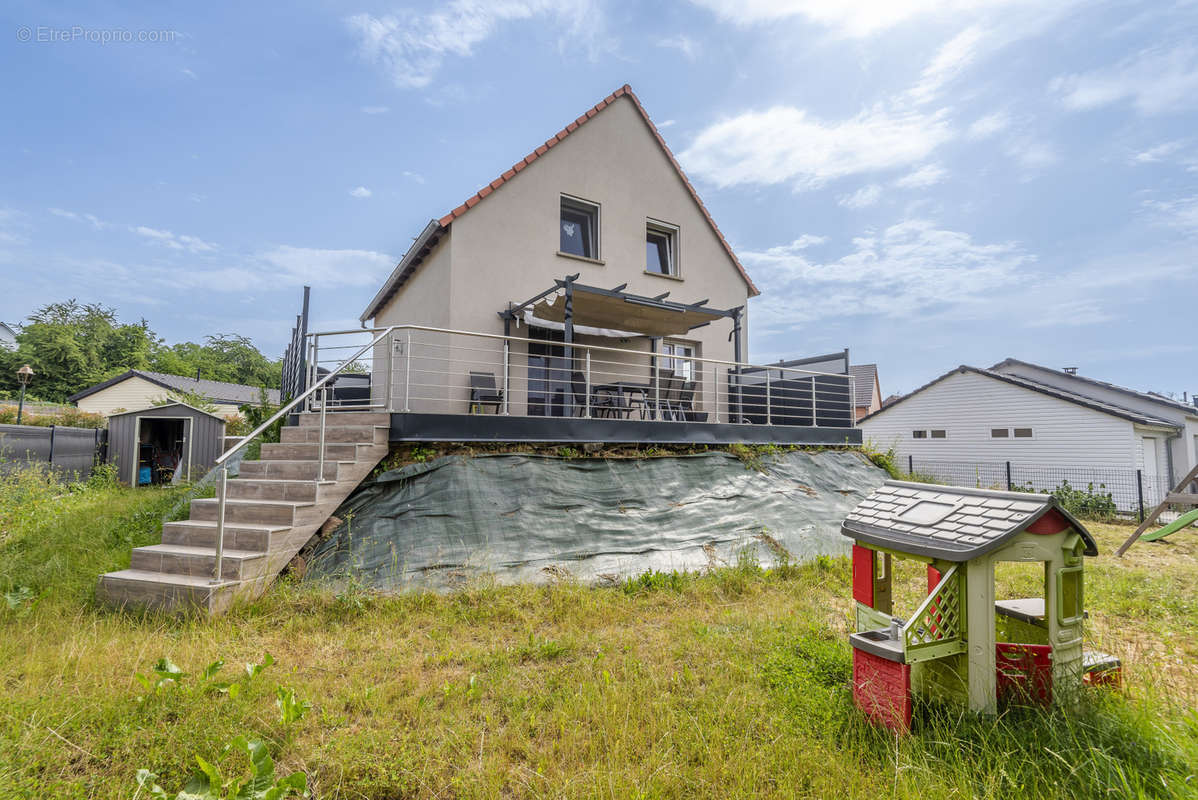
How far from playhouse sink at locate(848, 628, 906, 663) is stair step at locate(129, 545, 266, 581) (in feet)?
17.2

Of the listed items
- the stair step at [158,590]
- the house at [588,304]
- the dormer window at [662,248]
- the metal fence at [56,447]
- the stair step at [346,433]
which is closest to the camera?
the stair step at [158,590]

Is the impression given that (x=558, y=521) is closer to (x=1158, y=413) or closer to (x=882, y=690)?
(x=882, y=690)

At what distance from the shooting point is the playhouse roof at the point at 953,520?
8.53 feet

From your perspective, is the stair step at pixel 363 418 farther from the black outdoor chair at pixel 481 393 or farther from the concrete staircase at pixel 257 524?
the black outdoor chair at pixel 481 393

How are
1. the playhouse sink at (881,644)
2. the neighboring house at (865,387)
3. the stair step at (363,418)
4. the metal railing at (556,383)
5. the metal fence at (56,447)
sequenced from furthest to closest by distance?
the neighboring house at (865,387) < the metal fence at (56,447) < the metal railing at (556,383) < the stair step at (363,418) < the playhouse sink at (881,644)

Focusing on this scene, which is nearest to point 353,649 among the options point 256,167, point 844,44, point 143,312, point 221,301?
point 844,44

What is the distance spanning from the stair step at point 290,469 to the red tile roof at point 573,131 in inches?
220

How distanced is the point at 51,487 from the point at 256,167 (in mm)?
11209

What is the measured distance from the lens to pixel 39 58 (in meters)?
9.50

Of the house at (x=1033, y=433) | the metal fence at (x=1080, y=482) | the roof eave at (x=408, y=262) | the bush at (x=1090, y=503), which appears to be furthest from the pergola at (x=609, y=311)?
the bush at (x=1090, y=503)

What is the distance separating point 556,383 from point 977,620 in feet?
28.7

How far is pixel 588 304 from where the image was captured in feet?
34.1

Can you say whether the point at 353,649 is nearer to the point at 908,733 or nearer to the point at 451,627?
the point at 451,627

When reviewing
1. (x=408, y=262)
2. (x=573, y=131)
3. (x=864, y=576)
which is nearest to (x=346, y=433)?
(x=408, y=262)
